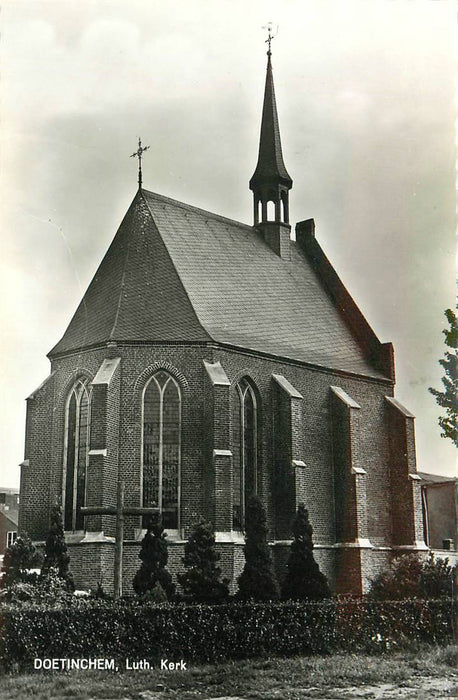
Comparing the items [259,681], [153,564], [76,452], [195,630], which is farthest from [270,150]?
[259,681]

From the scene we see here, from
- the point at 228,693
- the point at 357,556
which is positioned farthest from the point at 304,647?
the point at 357,556

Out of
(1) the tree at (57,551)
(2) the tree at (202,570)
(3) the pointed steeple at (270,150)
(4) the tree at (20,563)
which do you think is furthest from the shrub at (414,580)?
(3) the pointed steeple at (270,150)

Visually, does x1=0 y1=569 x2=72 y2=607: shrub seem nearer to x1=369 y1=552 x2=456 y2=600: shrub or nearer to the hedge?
the hedge

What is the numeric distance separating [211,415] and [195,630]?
1048cm

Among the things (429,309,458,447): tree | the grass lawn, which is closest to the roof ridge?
(429,309,458,447): tree

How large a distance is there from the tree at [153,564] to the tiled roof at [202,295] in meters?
6.45

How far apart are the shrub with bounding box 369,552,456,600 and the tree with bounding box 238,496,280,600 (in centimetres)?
488

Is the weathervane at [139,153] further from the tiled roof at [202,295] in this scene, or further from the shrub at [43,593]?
the shrub at [43,593]

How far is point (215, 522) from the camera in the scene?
26.0 metres

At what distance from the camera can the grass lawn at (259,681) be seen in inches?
562

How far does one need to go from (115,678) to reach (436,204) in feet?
38.4

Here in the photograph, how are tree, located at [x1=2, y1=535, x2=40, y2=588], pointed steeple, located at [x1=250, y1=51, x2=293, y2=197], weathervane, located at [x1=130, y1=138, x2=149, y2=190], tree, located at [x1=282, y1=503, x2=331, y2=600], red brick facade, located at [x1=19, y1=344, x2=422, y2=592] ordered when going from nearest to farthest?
tree, located at [x1=2, y1=535, x2=40, y2=588] < tree, located at [x1=282, y1=503, x2=331, y2=600] < red brick facade, located at [x1=19, y1=344, x2=422, y2=592] < weathervane, located at [x1=130, y1=138, x2=149, y2=190] < pointed steeple, located at [x1=250, y1=51, x2=293, y2=197]

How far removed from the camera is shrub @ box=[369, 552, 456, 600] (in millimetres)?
26203

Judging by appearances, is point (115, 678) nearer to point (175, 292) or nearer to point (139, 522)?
point (139, 522)
